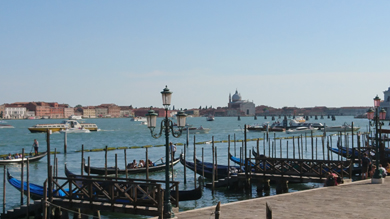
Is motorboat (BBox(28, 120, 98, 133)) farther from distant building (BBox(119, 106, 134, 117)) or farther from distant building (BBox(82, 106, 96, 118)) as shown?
distant building (BBox(119, 106, 134, 117))

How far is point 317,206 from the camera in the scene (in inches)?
334

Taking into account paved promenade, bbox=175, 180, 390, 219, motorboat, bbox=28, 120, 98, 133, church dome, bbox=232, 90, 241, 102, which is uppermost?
church dome, bbox=232, 90, 241, 102

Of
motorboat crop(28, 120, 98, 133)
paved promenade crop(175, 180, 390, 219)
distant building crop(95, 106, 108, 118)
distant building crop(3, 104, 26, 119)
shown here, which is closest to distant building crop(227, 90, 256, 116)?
distant building crop(95, 106, 108, 118)

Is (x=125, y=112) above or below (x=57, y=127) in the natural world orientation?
above

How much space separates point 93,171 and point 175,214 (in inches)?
489

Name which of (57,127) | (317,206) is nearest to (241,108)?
(57,127)

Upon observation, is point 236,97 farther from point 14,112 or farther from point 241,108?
point 14,112

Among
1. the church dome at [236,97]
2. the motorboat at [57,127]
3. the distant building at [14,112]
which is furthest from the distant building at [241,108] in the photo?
the motorboat at [57,127]

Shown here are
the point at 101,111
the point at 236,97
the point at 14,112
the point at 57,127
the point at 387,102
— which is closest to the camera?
the point at 57,127

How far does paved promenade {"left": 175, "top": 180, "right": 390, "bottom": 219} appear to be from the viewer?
25.6 feet

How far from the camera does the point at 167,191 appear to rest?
837 centimetres

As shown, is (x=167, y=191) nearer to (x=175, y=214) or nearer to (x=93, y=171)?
(x=175, y=214)

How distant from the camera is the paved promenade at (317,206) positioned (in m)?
7.79

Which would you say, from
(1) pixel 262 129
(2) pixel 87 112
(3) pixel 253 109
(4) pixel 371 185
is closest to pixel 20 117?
(2) pixel 87 112
